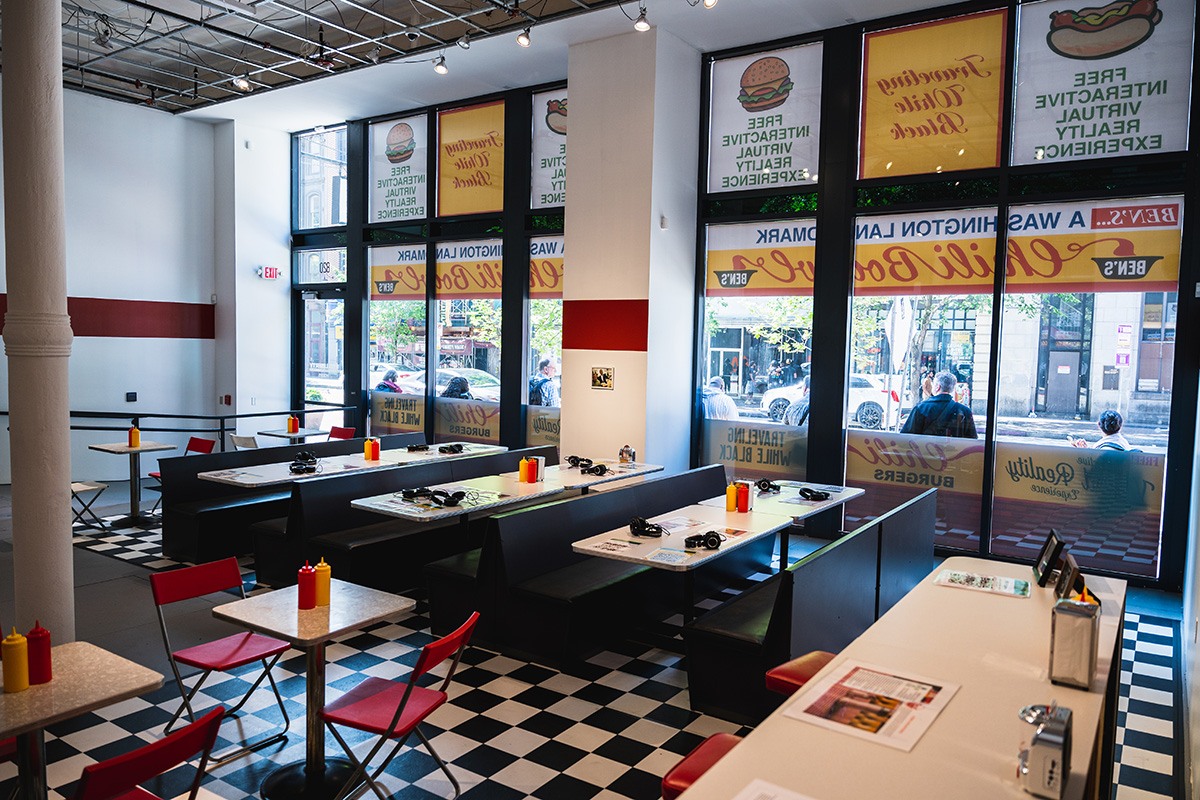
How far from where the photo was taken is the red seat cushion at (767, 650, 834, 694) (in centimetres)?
289

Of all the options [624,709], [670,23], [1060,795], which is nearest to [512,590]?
[624,709]

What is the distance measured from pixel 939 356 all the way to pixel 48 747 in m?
6.72

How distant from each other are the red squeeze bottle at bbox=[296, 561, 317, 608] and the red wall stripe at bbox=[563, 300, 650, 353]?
16.0 ft

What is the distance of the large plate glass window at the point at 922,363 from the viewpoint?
7.05 metres

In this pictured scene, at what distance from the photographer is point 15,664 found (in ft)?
8.64

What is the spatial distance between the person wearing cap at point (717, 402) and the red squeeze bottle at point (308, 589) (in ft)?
18.3

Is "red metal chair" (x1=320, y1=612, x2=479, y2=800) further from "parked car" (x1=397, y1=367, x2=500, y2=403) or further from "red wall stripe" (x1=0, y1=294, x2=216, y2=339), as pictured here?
"red wall stripe" (x1=0, y1=294, x2=216, y2=339)

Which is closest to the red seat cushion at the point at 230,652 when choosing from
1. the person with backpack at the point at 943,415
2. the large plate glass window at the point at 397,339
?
the person with backpack at the point at 943,415

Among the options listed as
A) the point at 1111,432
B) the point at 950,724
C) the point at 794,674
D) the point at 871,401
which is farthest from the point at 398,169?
the point at 950,724

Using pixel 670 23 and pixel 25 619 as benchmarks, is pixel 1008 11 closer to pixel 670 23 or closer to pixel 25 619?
pixel 670 23

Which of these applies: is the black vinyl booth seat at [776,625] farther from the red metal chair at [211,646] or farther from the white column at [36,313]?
the white column at [36,313]

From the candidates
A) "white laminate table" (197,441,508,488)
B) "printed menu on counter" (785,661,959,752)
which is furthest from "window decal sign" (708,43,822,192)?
"printed menu on counter" (785,661,959,752)

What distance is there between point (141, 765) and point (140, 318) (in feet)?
32.6

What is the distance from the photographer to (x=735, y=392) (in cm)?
838
